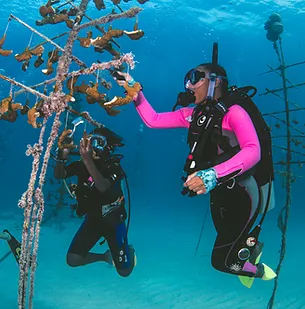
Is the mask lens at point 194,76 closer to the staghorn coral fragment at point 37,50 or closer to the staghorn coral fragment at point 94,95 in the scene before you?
the staghorn coral fragment at point 94,95

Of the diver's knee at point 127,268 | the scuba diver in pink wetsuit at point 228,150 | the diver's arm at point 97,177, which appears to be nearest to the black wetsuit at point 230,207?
the scuba diver in pink wetsuit at point 228,150

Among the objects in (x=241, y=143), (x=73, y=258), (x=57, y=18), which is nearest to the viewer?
(x=57, y=18)

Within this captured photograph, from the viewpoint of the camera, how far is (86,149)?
12.6ft

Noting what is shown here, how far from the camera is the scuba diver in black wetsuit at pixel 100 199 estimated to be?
473 cm

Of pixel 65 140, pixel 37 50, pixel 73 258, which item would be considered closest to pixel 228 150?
pixel 65 140

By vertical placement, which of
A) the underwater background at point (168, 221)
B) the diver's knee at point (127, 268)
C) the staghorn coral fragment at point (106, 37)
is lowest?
the underwater background at point (168, 221)

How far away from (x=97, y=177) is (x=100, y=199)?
Answer: 876 millimetres

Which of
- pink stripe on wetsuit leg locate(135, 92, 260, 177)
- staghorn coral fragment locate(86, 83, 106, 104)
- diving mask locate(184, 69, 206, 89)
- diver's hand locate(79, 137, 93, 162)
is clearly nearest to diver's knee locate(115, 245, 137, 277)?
diver's hand locate(79, 137, 93, 162)

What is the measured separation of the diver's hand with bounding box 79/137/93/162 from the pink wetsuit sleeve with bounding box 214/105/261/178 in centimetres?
147

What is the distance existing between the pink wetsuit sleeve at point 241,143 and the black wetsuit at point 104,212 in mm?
2170

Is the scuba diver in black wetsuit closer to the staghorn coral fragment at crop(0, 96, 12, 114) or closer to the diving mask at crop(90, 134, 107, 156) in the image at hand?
the diving mask at crop(90, 134, 107, 156)

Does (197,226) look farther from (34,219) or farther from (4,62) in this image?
(4,62)

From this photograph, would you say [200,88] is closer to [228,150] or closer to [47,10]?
[228,150]

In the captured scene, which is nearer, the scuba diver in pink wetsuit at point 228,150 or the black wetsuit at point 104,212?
the scuba diver in pink wetsuit at point 228,150
